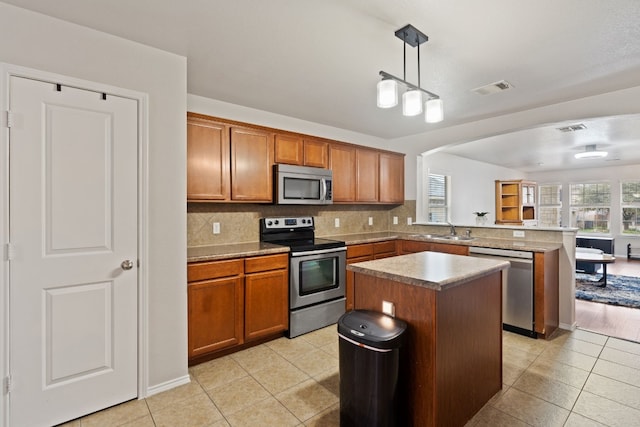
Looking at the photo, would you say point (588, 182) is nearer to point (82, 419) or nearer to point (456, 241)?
point (456, 241)

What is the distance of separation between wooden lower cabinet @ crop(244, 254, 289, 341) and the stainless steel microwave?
76 centimetres

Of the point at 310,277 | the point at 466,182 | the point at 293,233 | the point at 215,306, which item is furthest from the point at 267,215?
the point at 466,182

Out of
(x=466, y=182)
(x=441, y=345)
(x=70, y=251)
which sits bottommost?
(x=441, y=345)

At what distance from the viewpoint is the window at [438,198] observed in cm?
593

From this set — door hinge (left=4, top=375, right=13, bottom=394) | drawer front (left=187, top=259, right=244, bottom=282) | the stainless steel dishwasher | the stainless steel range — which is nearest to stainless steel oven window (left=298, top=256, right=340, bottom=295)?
the stainless steel range

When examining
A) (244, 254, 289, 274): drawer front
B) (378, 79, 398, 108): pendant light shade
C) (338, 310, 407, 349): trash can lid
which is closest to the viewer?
(338, 310, 407, 349): trash can lid

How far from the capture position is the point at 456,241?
12.4ft

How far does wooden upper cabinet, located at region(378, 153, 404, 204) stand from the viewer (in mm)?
4766

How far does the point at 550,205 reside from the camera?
30.8 ft

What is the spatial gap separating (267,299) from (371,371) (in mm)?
1620

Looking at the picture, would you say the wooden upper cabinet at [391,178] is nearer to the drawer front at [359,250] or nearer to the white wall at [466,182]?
the white wall at [466,182]

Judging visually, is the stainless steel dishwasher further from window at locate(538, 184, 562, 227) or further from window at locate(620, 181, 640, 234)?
window at locate(620, 181, 640, 234)

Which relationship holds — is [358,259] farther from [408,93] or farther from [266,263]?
[408,93]

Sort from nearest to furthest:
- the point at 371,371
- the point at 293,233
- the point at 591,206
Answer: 1. the point at 371,371
2. the point at 293,233
3. the point at 591,206
